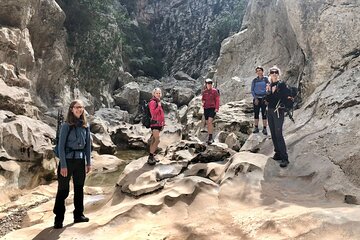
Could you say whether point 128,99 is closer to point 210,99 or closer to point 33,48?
point 33,48

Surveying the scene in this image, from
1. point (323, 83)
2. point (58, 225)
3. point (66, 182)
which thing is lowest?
point (58, 225)

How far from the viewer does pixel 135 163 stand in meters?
10.4

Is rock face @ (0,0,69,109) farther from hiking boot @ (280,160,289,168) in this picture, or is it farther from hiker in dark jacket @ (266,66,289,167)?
hiking boot @ (280,160,289,168)

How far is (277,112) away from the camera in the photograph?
8719mm

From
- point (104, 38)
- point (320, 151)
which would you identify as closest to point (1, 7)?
point (104, 38)

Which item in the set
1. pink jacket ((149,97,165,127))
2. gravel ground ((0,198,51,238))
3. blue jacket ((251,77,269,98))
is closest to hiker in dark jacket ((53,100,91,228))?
gravel ground ((0,198,51,238))

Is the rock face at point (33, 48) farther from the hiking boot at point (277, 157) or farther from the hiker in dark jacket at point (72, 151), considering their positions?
the hiking boot at point (277, 157)

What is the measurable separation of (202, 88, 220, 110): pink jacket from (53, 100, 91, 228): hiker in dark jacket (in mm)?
5554

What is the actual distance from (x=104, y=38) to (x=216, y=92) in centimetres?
2899

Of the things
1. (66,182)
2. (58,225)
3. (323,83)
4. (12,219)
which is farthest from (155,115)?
(323,83)

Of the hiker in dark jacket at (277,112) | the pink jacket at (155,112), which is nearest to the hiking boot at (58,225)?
the pink jacket at (155,112)

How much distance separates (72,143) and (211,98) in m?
6.01

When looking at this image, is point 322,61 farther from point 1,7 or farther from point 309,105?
point 1,7

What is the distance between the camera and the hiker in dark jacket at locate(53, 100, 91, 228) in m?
6.81
